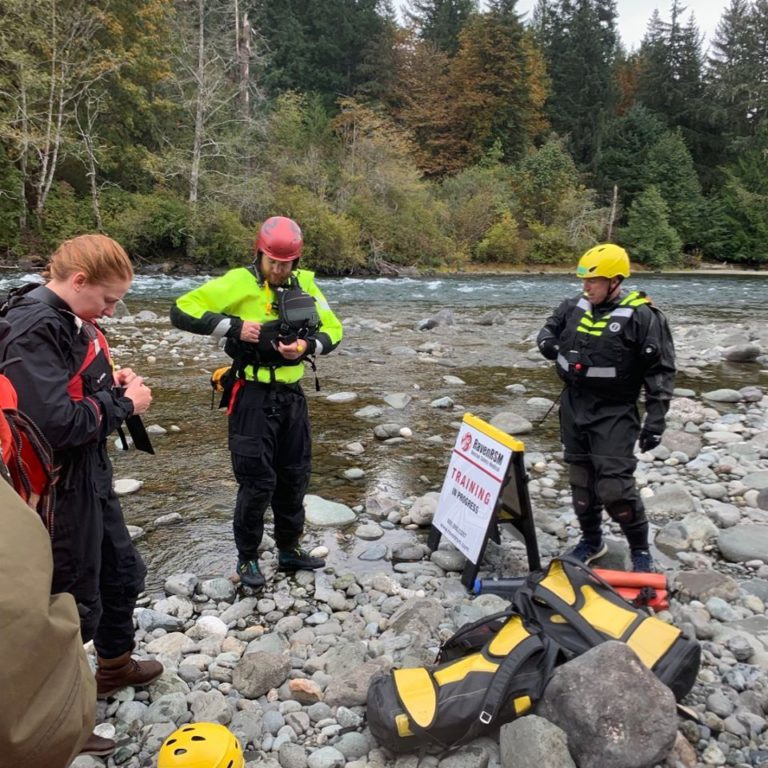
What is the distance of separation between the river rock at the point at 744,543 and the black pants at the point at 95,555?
4143 mm

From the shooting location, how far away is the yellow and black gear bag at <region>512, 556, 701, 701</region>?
2.89 meters

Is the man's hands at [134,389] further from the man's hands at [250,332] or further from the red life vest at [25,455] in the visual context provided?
the man's hands at [250,332]

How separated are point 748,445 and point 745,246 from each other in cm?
4876

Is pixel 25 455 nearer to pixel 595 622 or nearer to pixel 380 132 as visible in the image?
pixel 595 622

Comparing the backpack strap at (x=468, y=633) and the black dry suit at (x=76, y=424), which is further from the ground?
the black dry suit at (x=76, y=424)

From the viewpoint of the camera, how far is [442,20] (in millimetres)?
58625

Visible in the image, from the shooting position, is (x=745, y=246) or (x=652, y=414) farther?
(x=745, y=246)

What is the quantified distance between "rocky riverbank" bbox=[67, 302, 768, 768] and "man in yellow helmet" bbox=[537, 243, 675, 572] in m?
0.53

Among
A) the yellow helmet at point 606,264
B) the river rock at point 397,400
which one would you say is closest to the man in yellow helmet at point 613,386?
the yellow helmet at point 606,264

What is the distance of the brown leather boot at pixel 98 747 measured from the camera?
2.62 metres

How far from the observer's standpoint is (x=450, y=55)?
57844 millimetres

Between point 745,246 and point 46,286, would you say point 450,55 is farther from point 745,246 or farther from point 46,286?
point 46,286

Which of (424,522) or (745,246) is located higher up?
(745,246)

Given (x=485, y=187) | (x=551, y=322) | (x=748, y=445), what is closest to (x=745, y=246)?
(x=485, y=187)
